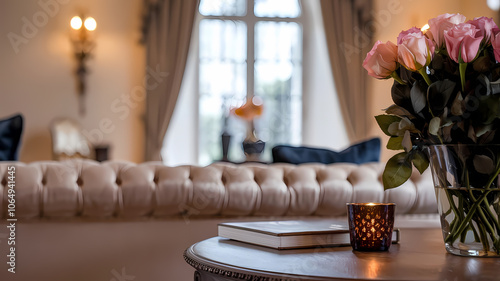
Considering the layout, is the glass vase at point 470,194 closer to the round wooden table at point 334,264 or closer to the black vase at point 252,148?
the round wooden table at point 334,264

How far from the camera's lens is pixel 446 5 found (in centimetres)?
670

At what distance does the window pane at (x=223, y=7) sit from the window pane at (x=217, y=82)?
0.32ft

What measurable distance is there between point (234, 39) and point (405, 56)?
18.8 ft

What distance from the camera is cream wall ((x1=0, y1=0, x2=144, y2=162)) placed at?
19.4 ft

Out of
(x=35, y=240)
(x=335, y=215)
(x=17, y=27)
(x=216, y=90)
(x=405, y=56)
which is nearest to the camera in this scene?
(x=405, y=56)

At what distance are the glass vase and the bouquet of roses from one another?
0.6 inches

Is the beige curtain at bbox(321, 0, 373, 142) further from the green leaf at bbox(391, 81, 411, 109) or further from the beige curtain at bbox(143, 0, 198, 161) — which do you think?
the green leaf at bbox(391, 81, 411, 109)

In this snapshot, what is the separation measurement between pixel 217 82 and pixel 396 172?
558 cm

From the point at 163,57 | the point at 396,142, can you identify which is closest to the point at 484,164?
the point at 396,142

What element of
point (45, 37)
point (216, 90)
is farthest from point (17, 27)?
point (216, 90)

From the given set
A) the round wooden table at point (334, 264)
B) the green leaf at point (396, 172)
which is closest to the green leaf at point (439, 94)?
the green leaf at point (396, 172)

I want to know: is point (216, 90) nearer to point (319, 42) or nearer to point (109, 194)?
point (319, 42)

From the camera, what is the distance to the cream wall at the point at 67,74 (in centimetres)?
591

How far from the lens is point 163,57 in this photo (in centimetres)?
617
